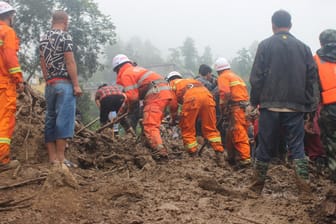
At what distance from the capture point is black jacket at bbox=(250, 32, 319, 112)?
4082 millimetres

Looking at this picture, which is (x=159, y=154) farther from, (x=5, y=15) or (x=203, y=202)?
(x=5, y=15)

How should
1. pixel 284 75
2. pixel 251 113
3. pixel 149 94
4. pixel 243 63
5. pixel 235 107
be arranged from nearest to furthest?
pixel 284 75, pixel 149 94, pixel 235 107, pixel 251 113, pixel 243 63

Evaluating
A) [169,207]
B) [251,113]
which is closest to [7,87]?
[169,207]

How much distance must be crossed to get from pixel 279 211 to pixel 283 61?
1477 mm

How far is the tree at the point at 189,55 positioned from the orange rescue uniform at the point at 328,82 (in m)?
51.7

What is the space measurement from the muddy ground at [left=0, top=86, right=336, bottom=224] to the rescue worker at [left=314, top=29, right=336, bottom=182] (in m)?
0.42

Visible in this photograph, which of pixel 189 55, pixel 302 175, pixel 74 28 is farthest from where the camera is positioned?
pixel 189 55

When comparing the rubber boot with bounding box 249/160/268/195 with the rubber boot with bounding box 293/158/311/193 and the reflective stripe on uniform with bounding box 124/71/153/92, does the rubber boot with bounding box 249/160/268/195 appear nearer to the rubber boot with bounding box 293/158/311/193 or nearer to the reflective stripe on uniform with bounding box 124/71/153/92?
the rubber boot with bounding box 293/158/311/193

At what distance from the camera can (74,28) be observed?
21.5m

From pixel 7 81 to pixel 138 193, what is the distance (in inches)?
76.8

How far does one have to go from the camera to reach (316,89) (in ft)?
14.2

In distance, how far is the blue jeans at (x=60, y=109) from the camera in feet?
14.9

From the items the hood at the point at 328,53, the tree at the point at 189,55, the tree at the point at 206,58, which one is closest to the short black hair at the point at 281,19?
the hood at the point at 328,53

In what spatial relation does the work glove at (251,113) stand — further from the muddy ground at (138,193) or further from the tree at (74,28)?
the tree at (74,28)
